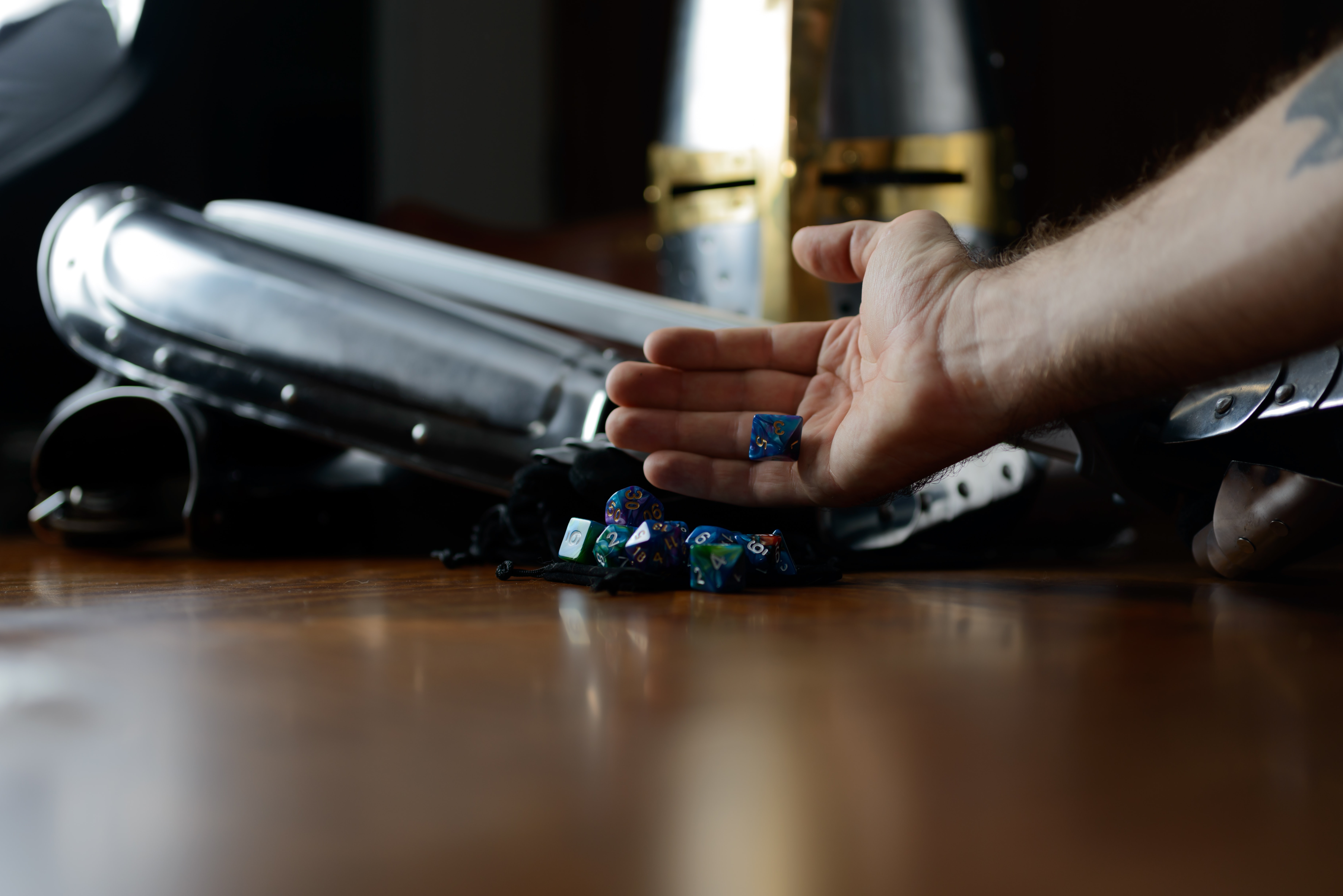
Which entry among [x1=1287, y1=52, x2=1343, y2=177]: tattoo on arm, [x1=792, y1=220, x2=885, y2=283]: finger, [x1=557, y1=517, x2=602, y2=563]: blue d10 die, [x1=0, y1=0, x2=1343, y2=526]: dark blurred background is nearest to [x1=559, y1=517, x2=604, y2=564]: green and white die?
[x1=557, y1=517, x2=602, y2=563]: blue d10 die

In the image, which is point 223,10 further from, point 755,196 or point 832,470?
point 832,470

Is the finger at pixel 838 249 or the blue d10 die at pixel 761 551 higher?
the finger at pixel 838 249

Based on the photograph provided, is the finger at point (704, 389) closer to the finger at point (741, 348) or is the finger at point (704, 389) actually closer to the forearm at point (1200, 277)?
the finger at point (741, 348)

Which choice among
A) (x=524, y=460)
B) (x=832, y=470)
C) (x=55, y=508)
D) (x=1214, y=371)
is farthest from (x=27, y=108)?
(x=1214, y=371)

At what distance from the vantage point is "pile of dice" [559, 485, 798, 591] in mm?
643

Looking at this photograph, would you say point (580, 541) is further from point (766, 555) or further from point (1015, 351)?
point (1015, 351)

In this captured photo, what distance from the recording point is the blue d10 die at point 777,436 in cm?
71

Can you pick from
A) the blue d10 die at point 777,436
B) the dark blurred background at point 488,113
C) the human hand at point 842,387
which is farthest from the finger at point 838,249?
the dark blurred background at point 488,113

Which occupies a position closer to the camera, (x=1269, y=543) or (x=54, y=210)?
(x=1269, y=543)

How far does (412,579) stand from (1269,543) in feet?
1.90

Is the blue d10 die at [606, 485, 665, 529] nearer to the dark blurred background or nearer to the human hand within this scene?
the human hand

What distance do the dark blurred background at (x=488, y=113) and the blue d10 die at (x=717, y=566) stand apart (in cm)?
117

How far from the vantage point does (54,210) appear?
1577mm

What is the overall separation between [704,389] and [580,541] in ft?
0.52
